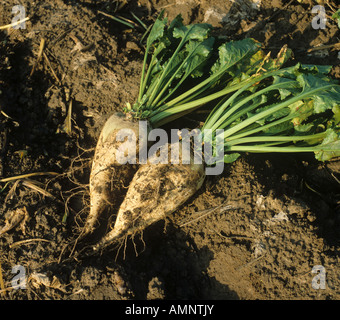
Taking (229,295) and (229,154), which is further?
(229,154)

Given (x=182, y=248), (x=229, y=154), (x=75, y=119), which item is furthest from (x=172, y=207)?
(x=75, y=119)

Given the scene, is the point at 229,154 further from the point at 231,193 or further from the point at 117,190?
the point at 117,190

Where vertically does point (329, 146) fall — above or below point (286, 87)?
below

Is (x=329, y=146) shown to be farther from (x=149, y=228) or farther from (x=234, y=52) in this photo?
(x=149, y=228)

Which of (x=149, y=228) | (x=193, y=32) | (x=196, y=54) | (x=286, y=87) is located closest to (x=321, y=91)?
(x=286, y=87)

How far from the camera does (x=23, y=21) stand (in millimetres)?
4031

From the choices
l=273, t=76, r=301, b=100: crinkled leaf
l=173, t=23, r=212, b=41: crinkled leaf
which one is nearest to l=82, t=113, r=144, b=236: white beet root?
l=173, t=23, r=212, b=41: crinkled leaf

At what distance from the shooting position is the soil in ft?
10.2

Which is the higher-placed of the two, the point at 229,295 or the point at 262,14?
the point at 262,14

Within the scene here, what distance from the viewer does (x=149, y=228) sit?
356 cm

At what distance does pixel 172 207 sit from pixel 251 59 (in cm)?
168

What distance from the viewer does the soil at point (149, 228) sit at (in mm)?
3098

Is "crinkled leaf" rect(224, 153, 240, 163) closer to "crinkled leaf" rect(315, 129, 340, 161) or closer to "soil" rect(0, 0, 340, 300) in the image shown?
"soil" rect(0, 0, 340, 300)

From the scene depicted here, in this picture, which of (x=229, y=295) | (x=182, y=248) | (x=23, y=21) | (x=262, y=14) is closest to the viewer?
(x=229, y=295)
